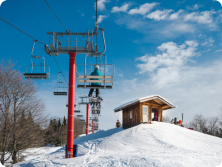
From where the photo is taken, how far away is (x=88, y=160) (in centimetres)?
1143

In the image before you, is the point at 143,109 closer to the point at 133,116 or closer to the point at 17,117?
the point at 133,116

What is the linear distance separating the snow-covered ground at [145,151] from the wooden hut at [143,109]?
5.31 feet

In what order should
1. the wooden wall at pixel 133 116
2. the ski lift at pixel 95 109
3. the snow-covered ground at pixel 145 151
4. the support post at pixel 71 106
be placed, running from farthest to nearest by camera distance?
the ski lift at pixel 95 109, the wooden wall at pixel 133 116, the support post at pixel 71 106, the snow-covered ground at pixel 145 151

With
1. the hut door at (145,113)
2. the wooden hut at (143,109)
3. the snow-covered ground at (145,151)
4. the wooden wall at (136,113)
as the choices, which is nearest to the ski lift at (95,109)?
the wooden hut at (143,109)

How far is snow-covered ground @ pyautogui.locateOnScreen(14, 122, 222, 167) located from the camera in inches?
409

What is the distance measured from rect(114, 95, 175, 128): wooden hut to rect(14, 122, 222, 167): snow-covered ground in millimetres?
1617

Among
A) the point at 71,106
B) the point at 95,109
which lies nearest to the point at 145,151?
the point at 71,106

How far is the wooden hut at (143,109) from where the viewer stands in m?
21.5

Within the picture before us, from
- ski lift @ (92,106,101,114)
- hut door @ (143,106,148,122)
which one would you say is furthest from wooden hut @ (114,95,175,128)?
ski lift @ (92,106,101,114)

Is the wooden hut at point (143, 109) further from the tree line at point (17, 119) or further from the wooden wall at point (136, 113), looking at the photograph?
the tree line at point (17, 119)

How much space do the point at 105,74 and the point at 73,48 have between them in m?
2.82

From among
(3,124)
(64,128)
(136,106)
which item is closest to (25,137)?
(3,124)

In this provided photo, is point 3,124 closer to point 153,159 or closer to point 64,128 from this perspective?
point 153,159

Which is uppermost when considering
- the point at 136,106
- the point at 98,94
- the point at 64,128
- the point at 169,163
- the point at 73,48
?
the point at 73,48
